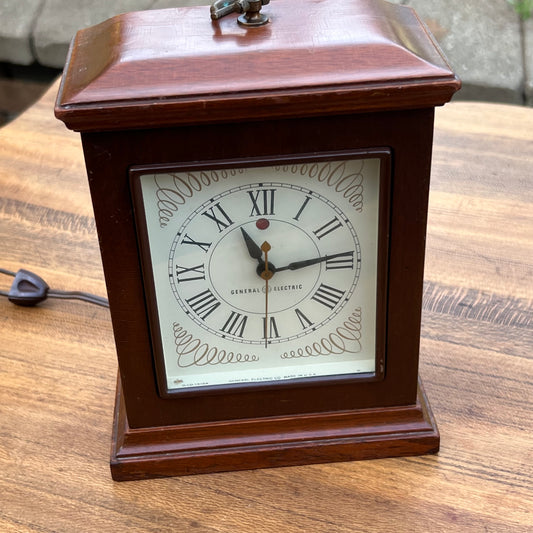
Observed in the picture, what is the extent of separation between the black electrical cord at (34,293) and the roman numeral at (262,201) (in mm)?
377

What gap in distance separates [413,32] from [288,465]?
1.45ft

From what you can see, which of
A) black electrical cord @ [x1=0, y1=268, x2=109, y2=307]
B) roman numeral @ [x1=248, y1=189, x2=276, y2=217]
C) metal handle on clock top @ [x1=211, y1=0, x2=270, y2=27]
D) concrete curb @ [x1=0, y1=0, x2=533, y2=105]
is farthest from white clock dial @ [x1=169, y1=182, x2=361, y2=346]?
concrete curb @ [x1=0, y1=0, x2=533, y2=105]

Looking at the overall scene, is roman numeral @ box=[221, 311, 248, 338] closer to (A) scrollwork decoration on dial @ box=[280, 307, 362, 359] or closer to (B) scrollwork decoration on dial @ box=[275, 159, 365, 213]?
(A) scrollwork decoration on dial @ box=[280, 307, 362, 359]

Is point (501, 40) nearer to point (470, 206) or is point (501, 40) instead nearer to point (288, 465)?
point (470, 206)

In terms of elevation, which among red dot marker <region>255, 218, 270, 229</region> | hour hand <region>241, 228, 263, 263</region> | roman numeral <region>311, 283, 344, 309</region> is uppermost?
red dot marker <region>255, 218, 270, 229</region>

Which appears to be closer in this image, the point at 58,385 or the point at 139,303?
the point at 139,303

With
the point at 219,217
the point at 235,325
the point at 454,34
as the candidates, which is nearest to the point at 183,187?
the point at 219,217

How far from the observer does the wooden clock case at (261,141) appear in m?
0.63

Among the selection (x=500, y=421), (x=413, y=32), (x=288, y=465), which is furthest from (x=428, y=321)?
(x=413, y=32)

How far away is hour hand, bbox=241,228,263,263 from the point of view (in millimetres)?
732

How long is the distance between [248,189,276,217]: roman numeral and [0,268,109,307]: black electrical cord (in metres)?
0.38

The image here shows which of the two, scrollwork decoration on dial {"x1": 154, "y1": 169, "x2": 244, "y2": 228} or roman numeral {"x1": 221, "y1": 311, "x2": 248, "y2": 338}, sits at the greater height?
scrollwork decoration on dial {"x1": 154, "y1": 169, "x2": 244, "y2": 228}

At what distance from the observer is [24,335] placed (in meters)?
1.00

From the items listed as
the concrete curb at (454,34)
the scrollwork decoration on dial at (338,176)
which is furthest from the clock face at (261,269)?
the concrete curb at (454,34)
